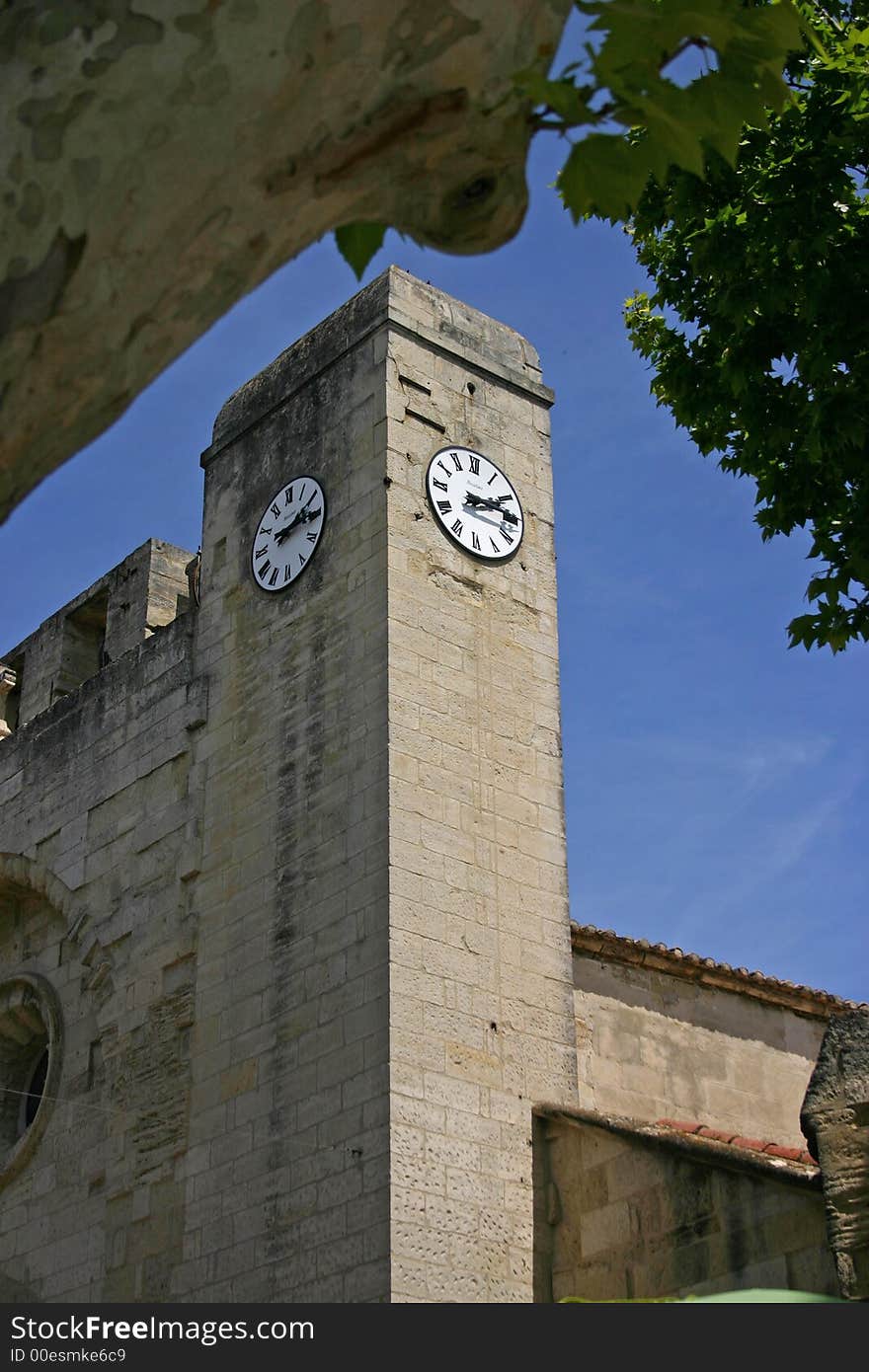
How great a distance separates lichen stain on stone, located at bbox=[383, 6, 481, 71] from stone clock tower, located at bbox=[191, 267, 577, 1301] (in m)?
8.13

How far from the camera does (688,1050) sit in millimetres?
12633

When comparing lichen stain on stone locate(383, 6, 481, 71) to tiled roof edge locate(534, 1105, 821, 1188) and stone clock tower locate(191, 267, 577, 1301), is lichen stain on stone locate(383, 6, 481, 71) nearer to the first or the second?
tiled roof edge locate(534, 1105, 821, 1188)

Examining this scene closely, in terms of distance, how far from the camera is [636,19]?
2.76m

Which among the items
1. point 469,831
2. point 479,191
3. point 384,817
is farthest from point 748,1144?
point 479,191

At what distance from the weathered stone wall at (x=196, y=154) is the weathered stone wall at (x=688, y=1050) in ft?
31.6

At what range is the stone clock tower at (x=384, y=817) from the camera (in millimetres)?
10141

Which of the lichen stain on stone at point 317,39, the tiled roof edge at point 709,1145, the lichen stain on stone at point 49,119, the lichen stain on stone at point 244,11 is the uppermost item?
the tiled roof edge at point 709,1145

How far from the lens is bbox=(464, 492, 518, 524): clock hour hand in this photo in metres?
12.3

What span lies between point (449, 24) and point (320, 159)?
262mm

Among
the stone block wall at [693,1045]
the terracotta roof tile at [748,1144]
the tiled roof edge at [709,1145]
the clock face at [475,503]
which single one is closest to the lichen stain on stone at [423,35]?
the tiled roof edge at [709,1145]

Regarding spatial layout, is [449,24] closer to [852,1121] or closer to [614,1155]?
[852,1121]

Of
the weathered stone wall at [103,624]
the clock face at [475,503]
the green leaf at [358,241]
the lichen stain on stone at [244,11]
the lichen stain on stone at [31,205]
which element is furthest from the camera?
the weathered stone wall at [103,624]

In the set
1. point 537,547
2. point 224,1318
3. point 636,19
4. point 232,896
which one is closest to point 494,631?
point 537,547

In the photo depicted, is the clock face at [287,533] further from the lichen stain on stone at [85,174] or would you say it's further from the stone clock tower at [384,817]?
the lichen stain on stone at [85,174]
